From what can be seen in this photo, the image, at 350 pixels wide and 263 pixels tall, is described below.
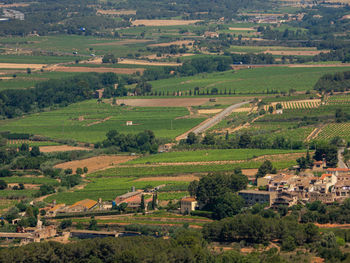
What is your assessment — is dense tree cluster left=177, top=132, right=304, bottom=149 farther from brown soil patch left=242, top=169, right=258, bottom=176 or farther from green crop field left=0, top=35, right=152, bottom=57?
green crop field left=0, top=35, right=152, bottom=57

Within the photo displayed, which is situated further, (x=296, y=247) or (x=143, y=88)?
(x=143, y=88)

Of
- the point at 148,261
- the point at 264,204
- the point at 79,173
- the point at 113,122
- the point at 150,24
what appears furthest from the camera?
the point at 150,24

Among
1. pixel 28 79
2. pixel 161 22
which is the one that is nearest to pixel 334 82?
pixel 28 79

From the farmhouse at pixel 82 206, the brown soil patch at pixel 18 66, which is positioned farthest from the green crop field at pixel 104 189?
the brown soil patch at pixel 18 66

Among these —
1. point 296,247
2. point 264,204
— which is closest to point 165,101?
point 264,204

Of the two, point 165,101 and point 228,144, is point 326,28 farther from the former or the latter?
point 228,144

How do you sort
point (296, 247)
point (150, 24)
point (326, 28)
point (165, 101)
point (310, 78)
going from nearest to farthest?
1. point (296, 247)
2. point (165, 101)
3. point (310, 78)
4. point (326, 28)
5. point (150, 24)

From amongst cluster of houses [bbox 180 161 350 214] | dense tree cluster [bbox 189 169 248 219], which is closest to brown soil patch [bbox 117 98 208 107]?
dense tree cluster [bbox 189 169 248 219]
